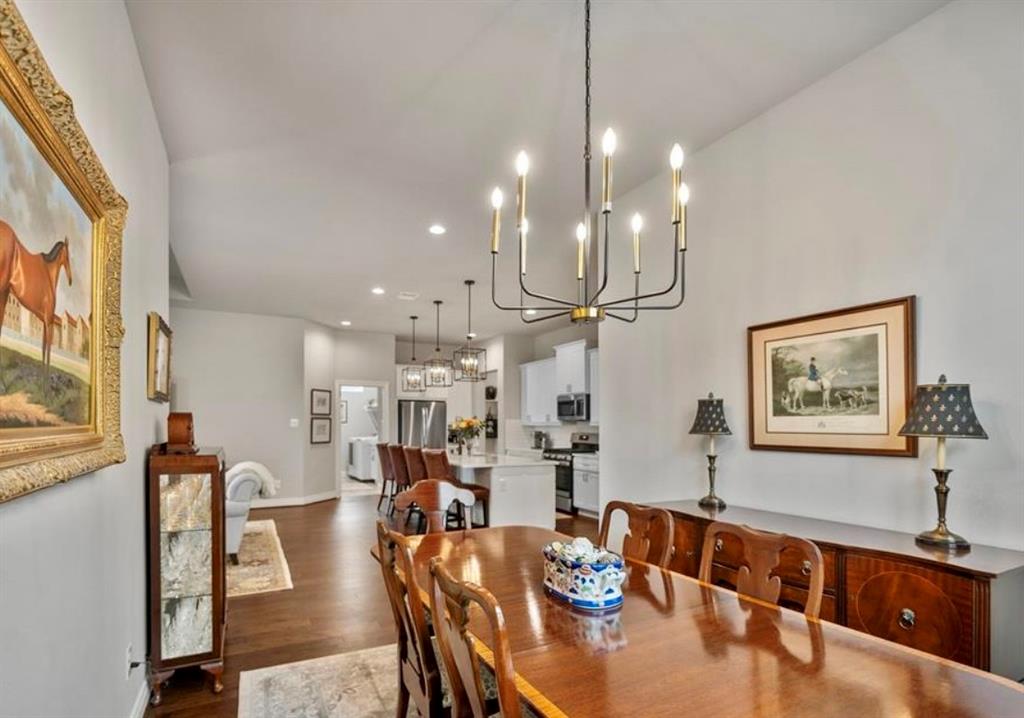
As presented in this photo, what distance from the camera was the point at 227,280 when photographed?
650 centimetres

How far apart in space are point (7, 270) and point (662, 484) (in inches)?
135

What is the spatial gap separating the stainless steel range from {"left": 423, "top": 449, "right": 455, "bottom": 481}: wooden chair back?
247cm

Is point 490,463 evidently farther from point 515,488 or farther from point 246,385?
point 246,385

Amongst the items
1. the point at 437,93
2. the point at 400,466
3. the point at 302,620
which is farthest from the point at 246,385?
the point at 437,93

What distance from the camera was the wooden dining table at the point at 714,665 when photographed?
1147 millimetres

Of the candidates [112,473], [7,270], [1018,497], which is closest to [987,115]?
[1018,497]

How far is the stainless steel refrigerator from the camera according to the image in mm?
10789

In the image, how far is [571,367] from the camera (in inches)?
340

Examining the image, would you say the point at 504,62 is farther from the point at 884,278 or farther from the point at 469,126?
the point at 884,278

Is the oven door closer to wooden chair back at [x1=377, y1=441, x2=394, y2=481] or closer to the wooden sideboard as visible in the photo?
wooden chair back at [x1=377, y1=441, x2=394, y2=481]

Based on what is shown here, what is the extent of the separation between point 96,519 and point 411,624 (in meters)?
1.06

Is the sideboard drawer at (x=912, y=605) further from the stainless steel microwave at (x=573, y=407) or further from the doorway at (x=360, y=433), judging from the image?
the doorway at (x=360, y=433)

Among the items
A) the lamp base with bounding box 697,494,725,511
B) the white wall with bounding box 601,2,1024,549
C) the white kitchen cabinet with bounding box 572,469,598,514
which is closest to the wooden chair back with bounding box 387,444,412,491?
the white kitchen cabinet with bounding box 572,469,598,514

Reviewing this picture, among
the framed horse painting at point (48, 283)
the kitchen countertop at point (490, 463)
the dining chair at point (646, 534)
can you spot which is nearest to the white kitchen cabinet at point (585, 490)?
the kitchen countertop at point (490, 463)
